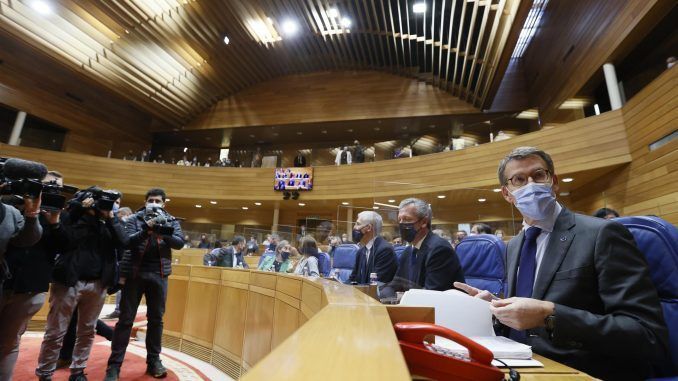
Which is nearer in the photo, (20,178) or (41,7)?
(20,178)

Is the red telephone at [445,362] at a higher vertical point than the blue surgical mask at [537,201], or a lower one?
lower

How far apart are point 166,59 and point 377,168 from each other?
7.35 metres

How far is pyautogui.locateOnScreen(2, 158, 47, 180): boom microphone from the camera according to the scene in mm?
1693

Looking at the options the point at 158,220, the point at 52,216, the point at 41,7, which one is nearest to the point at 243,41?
the point at 41,7

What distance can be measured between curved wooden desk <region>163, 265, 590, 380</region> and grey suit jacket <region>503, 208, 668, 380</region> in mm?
162

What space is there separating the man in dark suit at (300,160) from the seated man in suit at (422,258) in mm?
8680

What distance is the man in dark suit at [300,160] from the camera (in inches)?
433

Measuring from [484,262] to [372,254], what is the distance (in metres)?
0.91

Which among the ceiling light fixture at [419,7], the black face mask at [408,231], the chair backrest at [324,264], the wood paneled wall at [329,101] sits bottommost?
the chair backrest at [324,264]

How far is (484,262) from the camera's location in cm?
262

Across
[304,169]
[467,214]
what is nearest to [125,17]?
[304,169]

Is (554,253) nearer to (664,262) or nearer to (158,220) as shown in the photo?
(664,262)

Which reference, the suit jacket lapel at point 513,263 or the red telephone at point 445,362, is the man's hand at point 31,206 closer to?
the red telephone at point 445,362

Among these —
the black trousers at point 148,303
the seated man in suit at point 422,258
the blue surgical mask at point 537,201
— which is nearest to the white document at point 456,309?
the blue surgical mask at point 537,201
